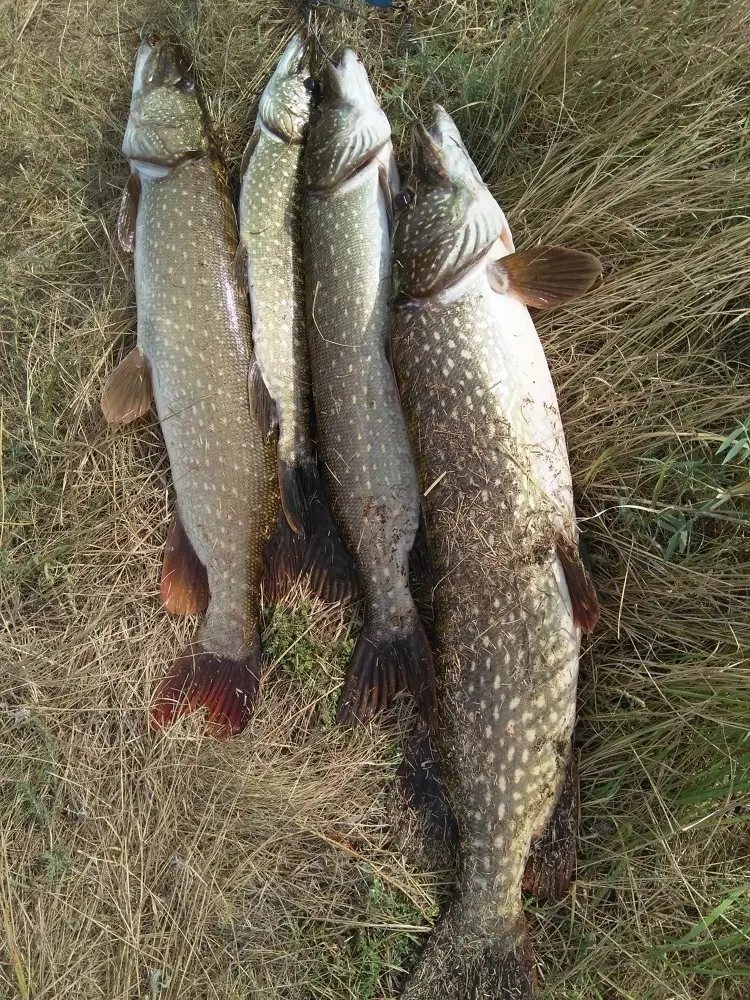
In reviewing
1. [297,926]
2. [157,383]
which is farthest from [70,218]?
[297,926]

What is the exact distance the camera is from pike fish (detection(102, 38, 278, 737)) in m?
1.77

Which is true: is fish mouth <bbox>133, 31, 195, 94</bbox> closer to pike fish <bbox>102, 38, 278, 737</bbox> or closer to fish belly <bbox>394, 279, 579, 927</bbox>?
pike fish <bbox>102, 38, 278, 737</bbox>

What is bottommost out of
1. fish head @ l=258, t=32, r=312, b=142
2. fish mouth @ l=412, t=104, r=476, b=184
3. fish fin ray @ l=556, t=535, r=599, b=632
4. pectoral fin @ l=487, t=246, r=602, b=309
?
fish fin ray @ l=556, t=535, r=599, b=632

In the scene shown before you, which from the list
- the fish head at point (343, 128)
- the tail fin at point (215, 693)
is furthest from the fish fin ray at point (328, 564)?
the fish head at point (343, 128)

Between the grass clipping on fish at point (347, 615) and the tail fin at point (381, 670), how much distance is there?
0.08 metres

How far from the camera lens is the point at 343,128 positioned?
A: 5.56 ft

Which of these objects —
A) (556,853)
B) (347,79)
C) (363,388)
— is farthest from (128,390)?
(556,853)

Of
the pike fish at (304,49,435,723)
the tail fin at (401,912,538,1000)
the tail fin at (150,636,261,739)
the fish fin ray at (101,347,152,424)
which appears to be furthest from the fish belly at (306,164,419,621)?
the tail fin at (401,912,538,1000)

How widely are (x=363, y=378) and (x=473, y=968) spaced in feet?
5.26

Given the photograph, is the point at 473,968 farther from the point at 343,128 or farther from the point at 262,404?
the point at 343,128

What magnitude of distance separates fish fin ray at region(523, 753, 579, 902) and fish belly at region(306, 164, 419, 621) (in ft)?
2.10

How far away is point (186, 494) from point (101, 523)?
35 centimetres

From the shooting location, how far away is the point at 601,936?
→ 61.7 inches

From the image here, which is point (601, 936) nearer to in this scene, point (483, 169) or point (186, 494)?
point (186, 494)
